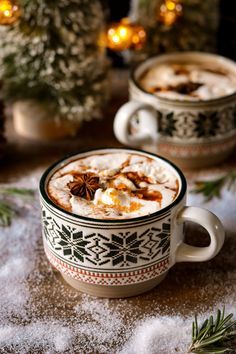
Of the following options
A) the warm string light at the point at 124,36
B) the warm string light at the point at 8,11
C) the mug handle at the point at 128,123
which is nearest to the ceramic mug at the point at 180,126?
the mug handle at the point at 128,123

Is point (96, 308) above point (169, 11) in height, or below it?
below

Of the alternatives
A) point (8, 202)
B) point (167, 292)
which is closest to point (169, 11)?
point (8, 202)

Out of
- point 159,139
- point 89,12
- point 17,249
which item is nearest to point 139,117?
point 159,139

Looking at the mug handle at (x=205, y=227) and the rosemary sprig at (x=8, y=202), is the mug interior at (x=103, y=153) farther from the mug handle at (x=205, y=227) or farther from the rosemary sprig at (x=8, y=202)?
the rosemary sprig at (x=8, y=202)

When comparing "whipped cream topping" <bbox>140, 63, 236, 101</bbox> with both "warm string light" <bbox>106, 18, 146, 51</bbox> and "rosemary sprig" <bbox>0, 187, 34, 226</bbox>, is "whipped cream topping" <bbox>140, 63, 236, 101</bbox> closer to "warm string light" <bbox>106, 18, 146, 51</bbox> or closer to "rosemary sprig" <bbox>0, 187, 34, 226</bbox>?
"warm string light" <bbox>106, 18, 146, 51</bbox>

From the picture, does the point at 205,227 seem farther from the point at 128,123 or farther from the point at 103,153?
the point at 128,123

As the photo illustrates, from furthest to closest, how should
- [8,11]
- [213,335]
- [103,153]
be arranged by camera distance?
[8,11] < [103,153] < [213,335]

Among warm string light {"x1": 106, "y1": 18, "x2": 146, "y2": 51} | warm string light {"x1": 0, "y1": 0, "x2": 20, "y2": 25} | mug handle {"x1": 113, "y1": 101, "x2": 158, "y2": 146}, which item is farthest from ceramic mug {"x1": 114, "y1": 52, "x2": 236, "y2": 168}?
warm string light {"x1": 0, "y1": 0, "x2": 20, "y2": 25}
